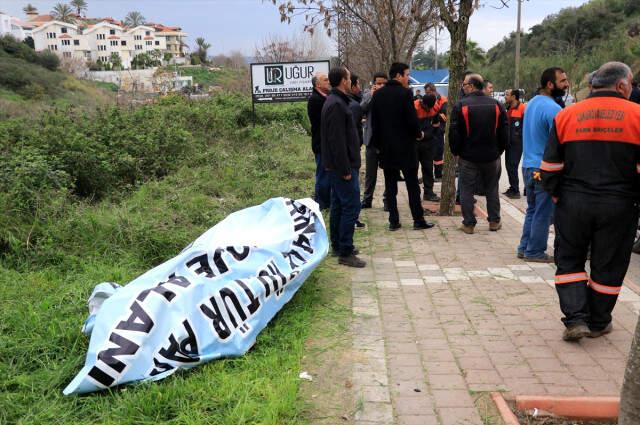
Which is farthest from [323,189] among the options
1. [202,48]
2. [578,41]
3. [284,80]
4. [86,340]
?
[202,48]

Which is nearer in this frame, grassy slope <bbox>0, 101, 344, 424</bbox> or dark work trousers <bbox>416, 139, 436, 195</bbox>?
grassy slope <bbox>0, 101, 344, 424</bbox>

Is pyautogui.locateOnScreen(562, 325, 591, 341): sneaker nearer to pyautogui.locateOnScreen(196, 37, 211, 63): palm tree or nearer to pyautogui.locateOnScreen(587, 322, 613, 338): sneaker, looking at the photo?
pyautogui.locateOnScreen(587, 322, 613, 338): sneaker

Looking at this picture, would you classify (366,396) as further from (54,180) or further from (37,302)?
(54,180)

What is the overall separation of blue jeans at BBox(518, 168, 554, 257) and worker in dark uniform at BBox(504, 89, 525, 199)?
3887 mm

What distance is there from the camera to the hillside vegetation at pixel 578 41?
53750 millimetres

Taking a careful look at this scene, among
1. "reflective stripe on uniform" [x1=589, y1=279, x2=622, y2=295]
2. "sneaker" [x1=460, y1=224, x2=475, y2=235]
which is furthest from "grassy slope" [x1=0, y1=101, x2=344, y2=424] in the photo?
"sneaker" [x1=460, y1=224, x2=475, y2=235]

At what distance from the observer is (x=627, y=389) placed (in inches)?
105

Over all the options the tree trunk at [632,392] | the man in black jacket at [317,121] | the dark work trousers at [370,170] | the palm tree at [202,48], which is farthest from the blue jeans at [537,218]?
the palm tree at [202,48]

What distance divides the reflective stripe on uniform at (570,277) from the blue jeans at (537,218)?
189 cm

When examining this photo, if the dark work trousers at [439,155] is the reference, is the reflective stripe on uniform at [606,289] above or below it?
below

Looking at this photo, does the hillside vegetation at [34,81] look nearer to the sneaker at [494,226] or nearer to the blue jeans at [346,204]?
the sneaker at [494,226]

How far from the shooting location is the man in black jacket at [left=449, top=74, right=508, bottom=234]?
24.3ft

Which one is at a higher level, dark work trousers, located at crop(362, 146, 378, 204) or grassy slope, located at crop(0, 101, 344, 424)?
dark work trousers, located at crop(362, 146, 378, 204)

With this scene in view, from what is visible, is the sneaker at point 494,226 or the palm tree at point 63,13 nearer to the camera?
the sneaker at point 494,226
